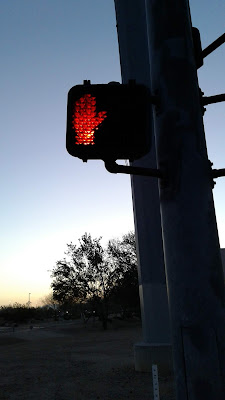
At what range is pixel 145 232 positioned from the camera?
12562mm

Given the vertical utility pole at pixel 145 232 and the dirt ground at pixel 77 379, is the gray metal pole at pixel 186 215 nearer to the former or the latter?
the dirt ground at pixel 77 379

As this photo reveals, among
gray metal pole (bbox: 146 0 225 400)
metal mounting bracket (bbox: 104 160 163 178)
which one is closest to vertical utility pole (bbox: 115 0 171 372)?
gray metal pole (bbox: 146 0 225 400)

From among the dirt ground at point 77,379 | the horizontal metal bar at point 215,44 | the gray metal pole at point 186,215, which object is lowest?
the dirt ground at point 77,379

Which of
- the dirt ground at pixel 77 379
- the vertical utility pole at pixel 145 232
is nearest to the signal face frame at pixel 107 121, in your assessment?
the dirt ground at pixel 77 379

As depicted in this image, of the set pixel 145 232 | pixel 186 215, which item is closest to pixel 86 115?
pixel 186 215

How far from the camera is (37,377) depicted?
37.3 ft

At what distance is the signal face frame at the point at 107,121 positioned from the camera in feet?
7.66

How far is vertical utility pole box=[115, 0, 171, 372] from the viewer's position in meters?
11.7

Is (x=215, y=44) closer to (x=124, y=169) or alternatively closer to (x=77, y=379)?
(x=124, y=169)

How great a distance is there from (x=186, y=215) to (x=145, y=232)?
34.6ft

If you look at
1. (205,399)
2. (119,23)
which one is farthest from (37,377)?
(119,23)

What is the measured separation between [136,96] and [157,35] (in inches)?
16.8

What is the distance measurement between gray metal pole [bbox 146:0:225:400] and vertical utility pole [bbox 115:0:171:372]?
33.0 feet

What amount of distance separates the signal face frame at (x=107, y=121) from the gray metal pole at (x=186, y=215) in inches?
4.9
